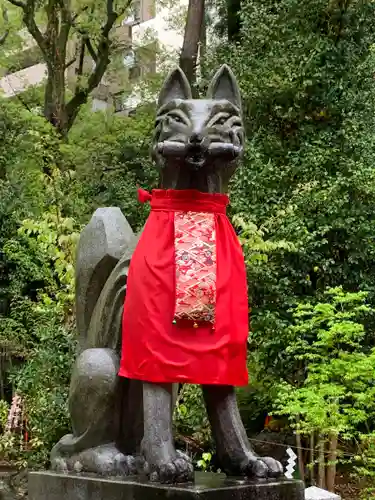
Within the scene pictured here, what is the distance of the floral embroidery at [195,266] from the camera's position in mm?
3365

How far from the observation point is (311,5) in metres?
10.6

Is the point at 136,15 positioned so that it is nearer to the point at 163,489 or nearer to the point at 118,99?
the point at 118,99

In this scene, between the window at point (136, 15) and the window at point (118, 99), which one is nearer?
the window at point (118, 99)

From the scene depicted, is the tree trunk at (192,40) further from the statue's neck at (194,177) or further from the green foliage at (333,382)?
the statue's neck at (194,177)

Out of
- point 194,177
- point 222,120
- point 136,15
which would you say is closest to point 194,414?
point 194,177

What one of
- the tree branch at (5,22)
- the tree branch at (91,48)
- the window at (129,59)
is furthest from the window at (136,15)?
the tree branch at (91,48)

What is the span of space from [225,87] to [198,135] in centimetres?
48

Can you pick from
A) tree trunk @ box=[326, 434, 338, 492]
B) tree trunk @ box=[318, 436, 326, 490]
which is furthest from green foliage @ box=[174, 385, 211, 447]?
tree trunk @ box=[326, 434, 338, 492]

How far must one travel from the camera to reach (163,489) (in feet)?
9.93

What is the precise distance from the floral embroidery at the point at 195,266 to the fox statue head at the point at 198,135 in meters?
0.18

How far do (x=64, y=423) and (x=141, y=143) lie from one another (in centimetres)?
615

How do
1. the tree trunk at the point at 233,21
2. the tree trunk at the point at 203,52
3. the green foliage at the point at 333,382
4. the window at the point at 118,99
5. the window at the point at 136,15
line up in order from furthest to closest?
the window at the point at 136,15, the window at the point at 118,99, the tree trunk at the point at 233,21, the tree trunk at the point at 203,52, the green foliage at the point at 333,382

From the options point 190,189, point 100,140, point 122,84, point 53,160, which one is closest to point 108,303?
point 190,189

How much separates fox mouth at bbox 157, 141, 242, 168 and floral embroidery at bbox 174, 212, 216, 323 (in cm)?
29
